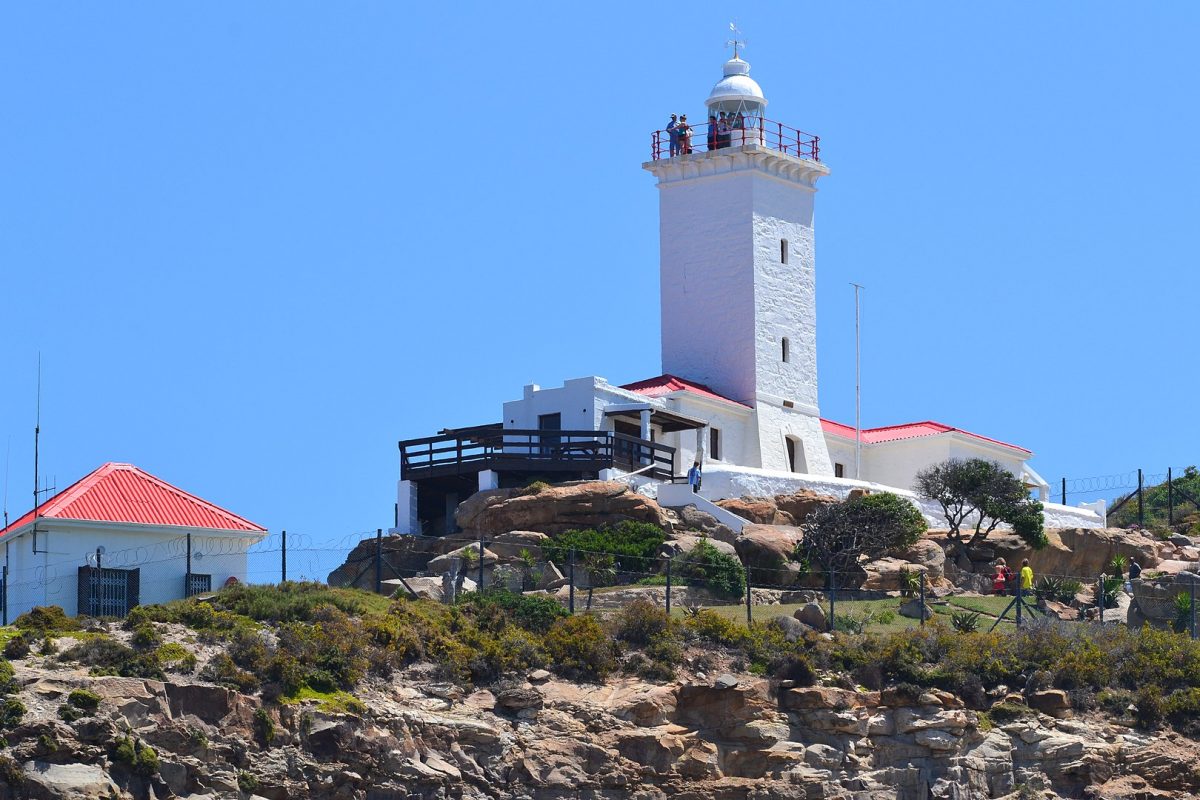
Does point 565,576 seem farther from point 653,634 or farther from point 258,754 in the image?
point 258,754

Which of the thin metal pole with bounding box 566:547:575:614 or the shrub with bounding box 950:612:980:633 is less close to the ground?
the thin metal pole with bounding box 566:547:575:614

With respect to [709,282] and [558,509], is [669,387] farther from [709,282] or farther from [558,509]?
[558,509]

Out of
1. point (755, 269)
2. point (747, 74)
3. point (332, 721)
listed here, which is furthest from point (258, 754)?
point (747, 74)

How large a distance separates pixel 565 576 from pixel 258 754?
12974mm

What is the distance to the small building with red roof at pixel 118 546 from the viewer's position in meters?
46.8

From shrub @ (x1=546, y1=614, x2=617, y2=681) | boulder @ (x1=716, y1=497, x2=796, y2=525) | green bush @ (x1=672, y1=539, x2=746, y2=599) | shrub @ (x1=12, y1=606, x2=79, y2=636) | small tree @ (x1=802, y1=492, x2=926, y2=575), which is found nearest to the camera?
shrub @ (x1=12, y1=606, x2=79, y2=636)

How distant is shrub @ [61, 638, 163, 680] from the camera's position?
126ft

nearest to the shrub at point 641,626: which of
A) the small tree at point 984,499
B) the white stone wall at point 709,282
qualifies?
the small tree at point 984,499

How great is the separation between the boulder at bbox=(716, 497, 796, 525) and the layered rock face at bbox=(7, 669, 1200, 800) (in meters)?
12.1

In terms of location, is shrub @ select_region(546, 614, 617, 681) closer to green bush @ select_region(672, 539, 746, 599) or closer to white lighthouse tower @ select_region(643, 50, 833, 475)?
green bush @ select_region(672, 539, 746, 599)

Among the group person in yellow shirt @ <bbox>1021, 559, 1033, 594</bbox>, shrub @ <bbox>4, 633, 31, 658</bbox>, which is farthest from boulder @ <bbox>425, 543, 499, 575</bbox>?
shrub @ <bbox>4, 633, 31, 658</bbox>

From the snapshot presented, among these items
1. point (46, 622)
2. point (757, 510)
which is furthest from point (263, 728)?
point (757, 510)

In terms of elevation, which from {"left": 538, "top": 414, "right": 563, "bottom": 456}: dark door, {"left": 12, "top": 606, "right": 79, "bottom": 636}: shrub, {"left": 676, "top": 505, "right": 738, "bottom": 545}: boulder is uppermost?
{"left": 538, "top": 414, "right": 563, "bottom": 456}: dark door

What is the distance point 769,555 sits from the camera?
173 feet
